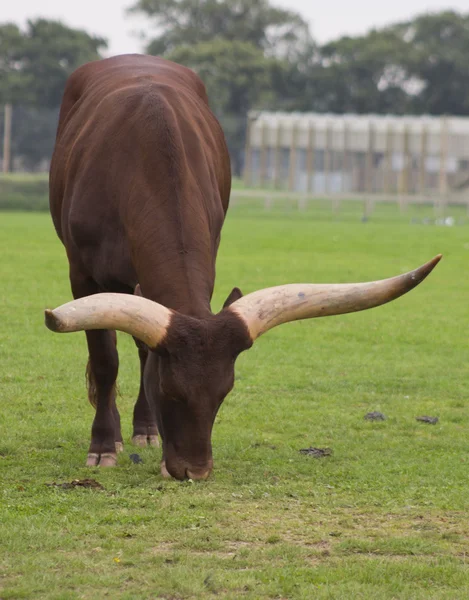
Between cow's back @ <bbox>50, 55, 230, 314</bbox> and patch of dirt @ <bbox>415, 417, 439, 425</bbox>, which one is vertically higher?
cow's back @ <bbox>50, 55, 230, 314</bbox>

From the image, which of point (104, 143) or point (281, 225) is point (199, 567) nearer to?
point (104, 143)

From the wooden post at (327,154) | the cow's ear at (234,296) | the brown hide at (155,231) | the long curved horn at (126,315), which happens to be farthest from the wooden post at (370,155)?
the long curved horn at (126,315)

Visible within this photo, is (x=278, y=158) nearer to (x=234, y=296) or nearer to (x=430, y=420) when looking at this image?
(x=430, y=420)

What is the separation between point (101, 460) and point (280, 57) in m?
75.1

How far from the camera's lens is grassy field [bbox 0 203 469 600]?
16.9 feet

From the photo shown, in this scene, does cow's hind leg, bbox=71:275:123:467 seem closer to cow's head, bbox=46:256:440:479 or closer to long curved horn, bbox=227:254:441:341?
cow's head, bbox=46:256:440:479

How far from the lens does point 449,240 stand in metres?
27.7

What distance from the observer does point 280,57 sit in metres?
80.4

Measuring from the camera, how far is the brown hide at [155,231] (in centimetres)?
611

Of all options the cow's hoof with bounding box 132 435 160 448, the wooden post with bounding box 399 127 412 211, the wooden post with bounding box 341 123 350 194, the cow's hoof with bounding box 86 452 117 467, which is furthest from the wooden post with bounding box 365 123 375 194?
the cow's hoof with bounding box 86 452 117 467

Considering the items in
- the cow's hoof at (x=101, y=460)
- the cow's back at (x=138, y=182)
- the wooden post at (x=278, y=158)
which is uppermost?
the cow's back at (x=138, y=182)

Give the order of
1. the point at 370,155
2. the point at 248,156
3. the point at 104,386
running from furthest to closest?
the point at 248,156 < the point at 370,155 < the point at 104,386

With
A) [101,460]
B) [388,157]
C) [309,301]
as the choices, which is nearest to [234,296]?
[309,301]

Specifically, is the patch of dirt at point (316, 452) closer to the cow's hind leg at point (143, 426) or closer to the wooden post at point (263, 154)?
the cow's hind leg at point (143, 426)
